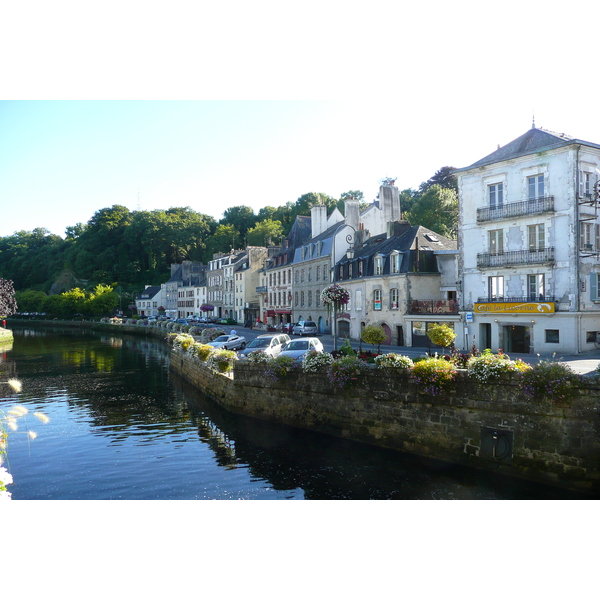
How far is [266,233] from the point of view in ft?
265

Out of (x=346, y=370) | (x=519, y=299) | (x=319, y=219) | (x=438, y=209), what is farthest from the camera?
(x=319, y=219)

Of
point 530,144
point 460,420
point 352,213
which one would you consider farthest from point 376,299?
point 460,420

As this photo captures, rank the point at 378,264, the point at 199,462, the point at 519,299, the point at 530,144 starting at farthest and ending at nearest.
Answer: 1. the point at 378,264
2. the point at 519,299
3. the point at 530,144
4. the point at 199,462

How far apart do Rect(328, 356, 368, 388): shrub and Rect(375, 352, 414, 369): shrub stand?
0.57 metres

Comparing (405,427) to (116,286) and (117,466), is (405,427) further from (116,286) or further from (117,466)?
(116,286)

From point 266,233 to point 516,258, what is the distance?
5769 cm

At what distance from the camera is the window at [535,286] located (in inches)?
1005

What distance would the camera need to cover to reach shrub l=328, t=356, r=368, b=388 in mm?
14977

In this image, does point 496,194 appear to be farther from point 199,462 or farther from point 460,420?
point 199,462

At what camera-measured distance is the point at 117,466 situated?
1366cm

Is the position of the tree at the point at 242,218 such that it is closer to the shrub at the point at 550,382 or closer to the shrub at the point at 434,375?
the shrub at the point at 434,375

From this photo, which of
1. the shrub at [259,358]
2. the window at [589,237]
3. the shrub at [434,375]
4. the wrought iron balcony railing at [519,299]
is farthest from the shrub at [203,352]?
the window at [589,237]

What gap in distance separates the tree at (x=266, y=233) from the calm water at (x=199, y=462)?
58786mm

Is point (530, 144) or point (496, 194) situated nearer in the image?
point (530, 144)
